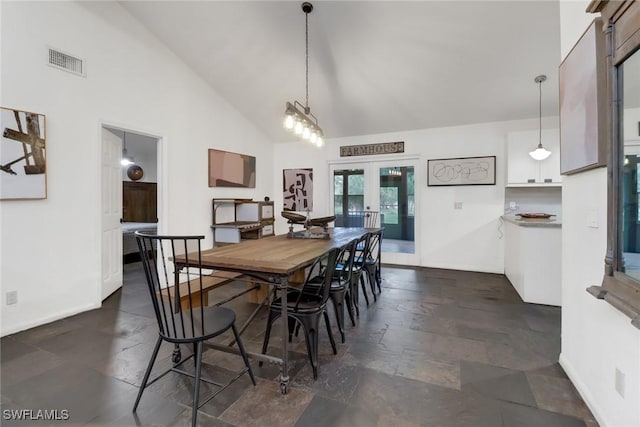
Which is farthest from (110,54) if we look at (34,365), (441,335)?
(441,335)

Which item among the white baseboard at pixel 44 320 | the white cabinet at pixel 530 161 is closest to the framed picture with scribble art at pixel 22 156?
the white baseboard at pixel 44 320

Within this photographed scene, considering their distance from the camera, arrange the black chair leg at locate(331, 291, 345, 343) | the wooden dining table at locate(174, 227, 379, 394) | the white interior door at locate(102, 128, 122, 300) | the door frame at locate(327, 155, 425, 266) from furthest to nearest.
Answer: the door frame at locate(327, 155, 425, 266), the white interior door at locate(102, 128, 122, 300), the black chair leg at locate(331, 291, 345, 343), the wooden dining table at locate(174, 227, 379, 394)

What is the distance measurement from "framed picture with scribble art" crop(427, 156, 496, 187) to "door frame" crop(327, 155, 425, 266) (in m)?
0.22

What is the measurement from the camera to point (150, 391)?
176 cm

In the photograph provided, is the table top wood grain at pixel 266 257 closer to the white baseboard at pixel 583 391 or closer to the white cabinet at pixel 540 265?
the white baseboard at pixel 583 391

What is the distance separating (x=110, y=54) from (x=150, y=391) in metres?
3.48

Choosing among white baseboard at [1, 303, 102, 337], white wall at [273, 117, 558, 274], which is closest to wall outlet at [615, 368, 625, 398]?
white wall at [273, 117, 558, 274]

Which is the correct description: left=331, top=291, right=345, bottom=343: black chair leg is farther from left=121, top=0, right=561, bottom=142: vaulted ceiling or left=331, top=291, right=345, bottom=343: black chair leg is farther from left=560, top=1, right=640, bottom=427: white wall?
left=121, top=0, right=561, bottom=142: vaulted ceiling

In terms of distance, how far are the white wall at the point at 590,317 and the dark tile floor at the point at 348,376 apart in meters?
0.15

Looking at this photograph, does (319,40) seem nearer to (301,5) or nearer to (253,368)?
(301,5)

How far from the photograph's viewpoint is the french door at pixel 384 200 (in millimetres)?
5273

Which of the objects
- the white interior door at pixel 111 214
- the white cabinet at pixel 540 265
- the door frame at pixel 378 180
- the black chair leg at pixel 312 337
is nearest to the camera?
the black chair leg at pixel 312 337

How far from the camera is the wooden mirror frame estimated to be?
48.4 inches

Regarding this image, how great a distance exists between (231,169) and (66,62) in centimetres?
244
